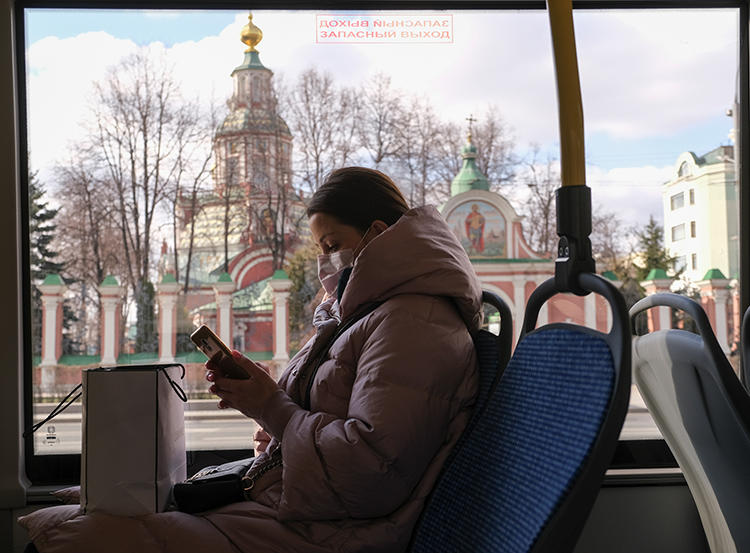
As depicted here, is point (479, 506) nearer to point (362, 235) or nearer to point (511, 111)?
point (362, 235)

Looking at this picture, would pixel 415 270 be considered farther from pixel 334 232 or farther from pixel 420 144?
pixel 420 144

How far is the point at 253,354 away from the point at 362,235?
1170mm

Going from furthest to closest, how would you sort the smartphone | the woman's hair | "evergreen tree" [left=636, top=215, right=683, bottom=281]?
1. "evergreen tree" [left=636, top=215, right=683, bottom=281]
2. the woman's hair
3. the smartphone

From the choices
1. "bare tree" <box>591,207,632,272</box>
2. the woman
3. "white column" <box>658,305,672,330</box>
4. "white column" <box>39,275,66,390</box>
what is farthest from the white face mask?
"white column" <box>658,305,672,330</box>

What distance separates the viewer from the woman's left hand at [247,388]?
1.25 m

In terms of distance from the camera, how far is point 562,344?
2.78 feet

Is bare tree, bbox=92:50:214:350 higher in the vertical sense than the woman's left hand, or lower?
higher

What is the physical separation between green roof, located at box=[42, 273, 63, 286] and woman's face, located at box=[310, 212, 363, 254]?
4.21 ft

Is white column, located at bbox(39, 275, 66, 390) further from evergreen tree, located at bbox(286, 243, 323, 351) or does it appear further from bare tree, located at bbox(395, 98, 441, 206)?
bare tree, located at bbox(395, 98, 441, 206)

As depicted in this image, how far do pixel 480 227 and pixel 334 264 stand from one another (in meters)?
1.17

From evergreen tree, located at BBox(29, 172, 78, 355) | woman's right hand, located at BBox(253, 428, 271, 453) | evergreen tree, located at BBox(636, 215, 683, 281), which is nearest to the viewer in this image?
woman's right hand, located at BBox(253, 428, 271, 453)

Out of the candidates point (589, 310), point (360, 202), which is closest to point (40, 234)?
point (360, 202)

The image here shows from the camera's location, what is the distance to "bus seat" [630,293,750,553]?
99cm

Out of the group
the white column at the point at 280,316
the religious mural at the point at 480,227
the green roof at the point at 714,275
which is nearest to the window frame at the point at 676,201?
the green roof at the point at 714,275
